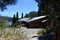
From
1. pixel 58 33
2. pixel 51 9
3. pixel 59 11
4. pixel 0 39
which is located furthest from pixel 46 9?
pixel 0 39

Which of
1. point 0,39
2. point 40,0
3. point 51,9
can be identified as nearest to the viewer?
point 51,9

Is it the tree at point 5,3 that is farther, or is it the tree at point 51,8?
the tree at point 5,3

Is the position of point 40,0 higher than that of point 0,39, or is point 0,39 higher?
point 40,0

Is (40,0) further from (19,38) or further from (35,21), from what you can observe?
(35,21)

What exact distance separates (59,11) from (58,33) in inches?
114

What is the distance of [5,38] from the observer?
1584cm

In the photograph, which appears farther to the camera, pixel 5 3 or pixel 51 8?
pixel 5 3

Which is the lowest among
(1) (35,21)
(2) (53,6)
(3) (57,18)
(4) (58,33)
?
(1) (35,21)

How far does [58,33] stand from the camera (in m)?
13.2

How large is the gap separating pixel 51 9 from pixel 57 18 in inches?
31.1

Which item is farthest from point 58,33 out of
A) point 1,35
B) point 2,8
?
point 1,35

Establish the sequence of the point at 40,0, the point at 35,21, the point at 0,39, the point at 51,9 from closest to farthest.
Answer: the point at 51,9 < the point at 40,0 < the point at 0,39 < the point at 35,21

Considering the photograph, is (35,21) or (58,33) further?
(35,21)

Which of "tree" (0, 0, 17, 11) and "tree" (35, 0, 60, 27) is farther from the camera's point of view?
"tree" (0, 0, 17, 11)
